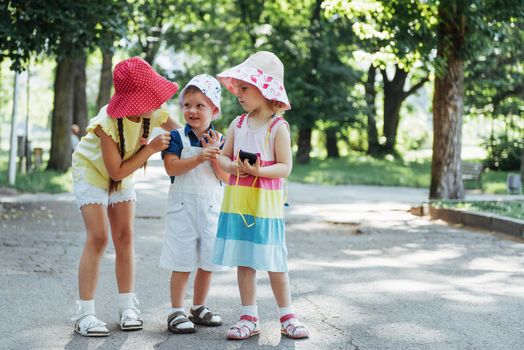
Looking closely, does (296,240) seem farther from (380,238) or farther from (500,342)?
(500,342)

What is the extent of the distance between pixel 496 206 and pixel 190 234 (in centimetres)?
889

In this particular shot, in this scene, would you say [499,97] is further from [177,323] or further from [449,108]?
[177,323]

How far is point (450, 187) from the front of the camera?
14977 millimetres

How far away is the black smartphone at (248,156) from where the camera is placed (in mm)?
4684

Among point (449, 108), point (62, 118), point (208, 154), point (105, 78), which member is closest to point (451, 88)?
point (449, 108)

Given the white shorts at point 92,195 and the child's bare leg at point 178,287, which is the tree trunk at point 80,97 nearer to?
the white shorts at point 92,195

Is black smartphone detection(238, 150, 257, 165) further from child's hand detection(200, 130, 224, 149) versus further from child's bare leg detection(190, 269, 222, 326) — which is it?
child's bare leg detection(190, 269, 222, 326)

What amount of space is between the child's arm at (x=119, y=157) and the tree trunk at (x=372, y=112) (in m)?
29.5

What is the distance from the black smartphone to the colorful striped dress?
0.43 feet

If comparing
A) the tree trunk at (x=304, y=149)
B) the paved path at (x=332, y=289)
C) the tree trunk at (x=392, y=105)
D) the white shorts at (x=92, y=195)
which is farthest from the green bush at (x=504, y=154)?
the white shorts at (x=92, y=195)

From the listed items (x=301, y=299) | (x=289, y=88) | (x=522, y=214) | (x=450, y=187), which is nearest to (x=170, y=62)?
(x=289, y=88)

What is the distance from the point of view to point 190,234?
16.4 feet

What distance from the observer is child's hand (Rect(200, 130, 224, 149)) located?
4988 mm

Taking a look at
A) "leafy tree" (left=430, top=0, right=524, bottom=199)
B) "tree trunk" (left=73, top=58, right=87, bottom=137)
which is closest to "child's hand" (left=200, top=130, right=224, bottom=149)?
"leafy tree" (left=430, top=0, right=524, bottom=199)
